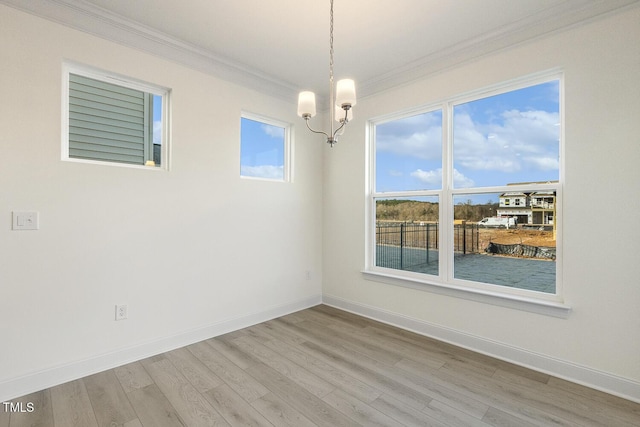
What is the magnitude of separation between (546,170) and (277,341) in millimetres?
2840

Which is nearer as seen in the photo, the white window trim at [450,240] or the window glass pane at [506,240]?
the white window trim at [450,240]

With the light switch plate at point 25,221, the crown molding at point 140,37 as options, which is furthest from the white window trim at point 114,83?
the light switch plate at point 25,221

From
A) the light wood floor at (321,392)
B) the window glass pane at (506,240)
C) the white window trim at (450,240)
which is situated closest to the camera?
the light wood floor at (321,392)

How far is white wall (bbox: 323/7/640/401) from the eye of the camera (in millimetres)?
2092

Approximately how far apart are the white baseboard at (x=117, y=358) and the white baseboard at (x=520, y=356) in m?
1.40

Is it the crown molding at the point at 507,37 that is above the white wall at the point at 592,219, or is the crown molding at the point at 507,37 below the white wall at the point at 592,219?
above

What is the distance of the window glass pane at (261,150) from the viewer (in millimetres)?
3477

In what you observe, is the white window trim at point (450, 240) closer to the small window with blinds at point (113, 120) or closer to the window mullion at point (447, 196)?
the window mullion at point (447, 196)

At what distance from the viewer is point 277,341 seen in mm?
2982

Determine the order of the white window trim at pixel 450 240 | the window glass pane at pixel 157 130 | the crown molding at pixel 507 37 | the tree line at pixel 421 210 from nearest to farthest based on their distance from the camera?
the crown molding at pixel 507 37, the white window trim at pixel 450 240, the window glass pane at pixel 157 130, the tree line at pixel 421 210

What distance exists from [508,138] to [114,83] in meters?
3.47

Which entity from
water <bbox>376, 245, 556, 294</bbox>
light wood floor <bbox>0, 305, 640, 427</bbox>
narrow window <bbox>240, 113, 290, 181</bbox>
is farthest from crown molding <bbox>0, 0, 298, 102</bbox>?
light wood floor <bbox>0, 305, 640, 427</bbox>

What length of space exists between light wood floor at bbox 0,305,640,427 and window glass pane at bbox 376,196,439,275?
0.88 metres

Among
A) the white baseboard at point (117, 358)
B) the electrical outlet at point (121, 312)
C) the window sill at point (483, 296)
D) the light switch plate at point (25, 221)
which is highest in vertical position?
the light switch plate at point (25, 221)
